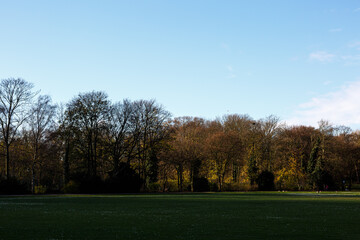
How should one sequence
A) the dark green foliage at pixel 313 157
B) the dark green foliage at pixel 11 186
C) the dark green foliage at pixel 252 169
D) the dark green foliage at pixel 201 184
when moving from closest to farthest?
the dark green foliage at pixel 11 186 → the dark green foliage at pixel 201 184 → the dark green foliage at pixel 252 169 → the dark green foliage at pixel 313 157

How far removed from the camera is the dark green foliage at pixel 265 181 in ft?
244

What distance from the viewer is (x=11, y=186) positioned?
52062 millimetres

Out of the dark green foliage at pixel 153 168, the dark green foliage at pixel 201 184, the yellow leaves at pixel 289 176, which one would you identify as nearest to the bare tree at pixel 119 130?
the dark green foliage at pixel 153 168

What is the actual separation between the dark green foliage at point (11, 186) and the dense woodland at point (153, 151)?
13 cm

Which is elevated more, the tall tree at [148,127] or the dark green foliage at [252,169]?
the tall tree at [148,127]

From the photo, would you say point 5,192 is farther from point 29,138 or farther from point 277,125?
point 277,125

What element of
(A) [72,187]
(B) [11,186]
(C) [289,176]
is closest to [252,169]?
(C) [289,176]

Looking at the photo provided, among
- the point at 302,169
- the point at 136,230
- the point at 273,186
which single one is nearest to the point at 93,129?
the point at 273,186

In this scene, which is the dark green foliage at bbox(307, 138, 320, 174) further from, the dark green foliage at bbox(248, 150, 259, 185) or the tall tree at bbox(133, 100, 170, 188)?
the tall tree at bbox(133, 100, 170, 188)

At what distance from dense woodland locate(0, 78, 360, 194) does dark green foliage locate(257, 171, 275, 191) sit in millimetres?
184

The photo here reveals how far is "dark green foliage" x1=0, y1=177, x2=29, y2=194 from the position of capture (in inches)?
2015

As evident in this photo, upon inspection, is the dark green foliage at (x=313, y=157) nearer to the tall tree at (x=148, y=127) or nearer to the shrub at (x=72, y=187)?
the tall tree at (x=148, y=127)

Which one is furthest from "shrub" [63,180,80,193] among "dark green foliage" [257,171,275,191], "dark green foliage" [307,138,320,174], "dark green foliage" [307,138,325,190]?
"dark green foliage" [307,138,320,174]

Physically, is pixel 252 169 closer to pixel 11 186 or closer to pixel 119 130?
pixel 119 130
